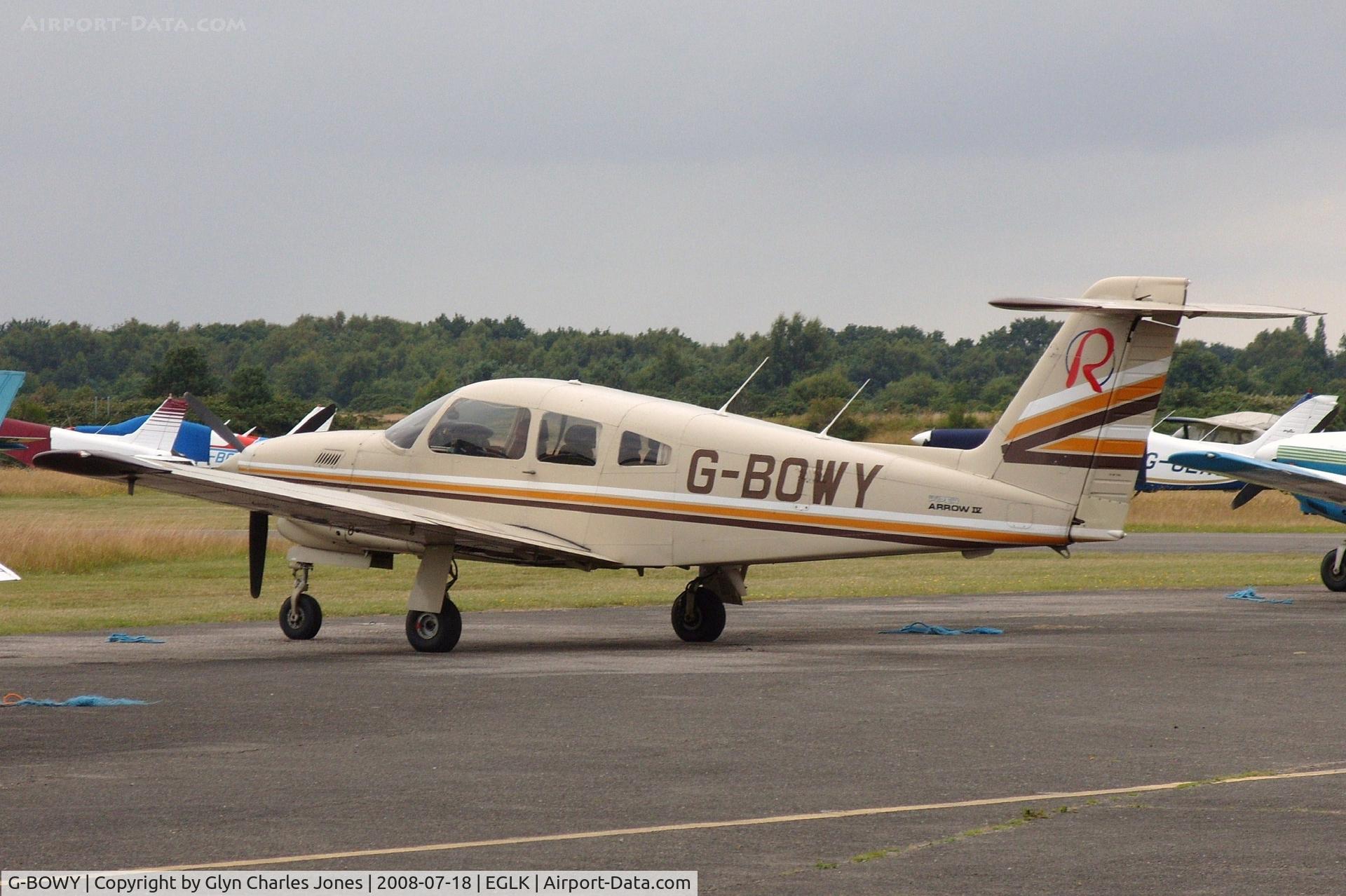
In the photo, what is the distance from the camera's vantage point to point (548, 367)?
400ft

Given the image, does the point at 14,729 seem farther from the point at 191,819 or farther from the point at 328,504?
the point at 328,504

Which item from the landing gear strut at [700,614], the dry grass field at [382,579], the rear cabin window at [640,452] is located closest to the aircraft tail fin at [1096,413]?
the rear cabin window at [640,452]

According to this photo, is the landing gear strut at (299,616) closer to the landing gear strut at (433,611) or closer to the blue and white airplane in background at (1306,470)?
the landing gear strut at (433,611)

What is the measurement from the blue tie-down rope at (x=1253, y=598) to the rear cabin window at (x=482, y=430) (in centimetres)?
1166

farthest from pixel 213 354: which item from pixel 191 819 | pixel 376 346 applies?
pixel 191 819

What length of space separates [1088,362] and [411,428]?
286 inches

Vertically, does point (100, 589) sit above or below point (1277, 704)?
below

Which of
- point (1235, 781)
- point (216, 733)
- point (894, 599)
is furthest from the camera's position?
point (894, 599)

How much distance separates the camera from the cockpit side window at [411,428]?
58.1ft

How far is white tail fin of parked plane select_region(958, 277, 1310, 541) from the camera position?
15805mm

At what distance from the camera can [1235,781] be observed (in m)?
8.82

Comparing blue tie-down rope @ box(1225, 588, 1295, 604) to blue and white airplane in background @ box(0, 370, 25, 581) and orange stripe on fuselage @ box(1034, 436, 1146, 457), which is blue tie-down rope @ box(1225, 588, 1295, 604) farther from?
blue and white airplane in background @ box(0, 370, 25, 581)

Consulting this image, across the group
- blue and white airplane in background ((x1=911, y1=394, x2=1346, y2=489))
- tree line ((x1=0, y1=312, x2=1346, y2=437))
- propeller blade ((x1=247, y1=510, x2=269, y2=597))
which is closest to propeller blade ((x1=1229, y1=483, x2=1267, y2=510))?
blue and white airplane in background ((x1=911, y1=394, x2=1346, y2=489))

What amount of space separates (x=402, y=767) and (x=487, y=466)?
26.4 feet
